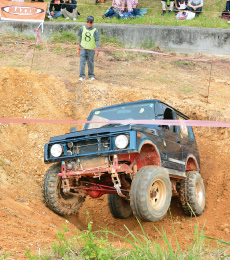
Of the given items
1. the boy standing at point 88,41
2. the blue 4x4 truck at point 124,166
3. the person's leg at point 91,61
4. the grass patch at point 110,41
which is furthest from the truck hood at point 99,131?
the grass patch at point 110,41

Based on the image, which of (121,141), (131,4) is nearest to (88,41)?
(131,4)

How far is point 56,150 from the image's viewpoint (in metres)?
5.44

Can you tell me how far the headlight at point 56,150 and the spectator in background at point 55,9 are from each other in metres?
11.6

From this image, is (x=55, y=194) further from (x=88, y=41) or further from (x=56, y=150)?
(x=88, y=41)

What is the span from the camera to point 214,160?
9586 mm

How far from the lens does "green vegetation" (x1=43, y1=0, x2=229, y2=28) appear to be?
15000mm

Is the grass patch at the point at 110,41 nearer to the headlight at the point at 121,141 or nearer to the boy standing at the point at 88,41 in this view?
the boy standing at the point at 88,41

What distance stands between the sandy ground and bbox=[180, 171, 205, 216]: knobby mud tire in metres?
0.22

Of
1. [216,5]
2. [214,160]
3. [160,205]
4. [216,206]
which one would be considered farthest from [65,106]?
[216,5]

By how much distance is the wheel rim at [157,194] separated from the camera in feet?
16.5

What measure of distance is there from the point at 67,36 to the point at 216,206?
982 centimetres

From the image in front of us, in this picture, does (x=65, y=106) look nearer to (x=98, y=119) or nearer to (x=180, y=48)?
(x=98, y=119)

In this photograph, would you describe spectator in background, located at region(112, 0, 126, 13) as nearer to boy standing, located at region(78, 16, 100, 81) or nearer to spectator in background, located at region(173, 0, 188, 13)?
spectator in background, located at region(173, 0, 188, 13)

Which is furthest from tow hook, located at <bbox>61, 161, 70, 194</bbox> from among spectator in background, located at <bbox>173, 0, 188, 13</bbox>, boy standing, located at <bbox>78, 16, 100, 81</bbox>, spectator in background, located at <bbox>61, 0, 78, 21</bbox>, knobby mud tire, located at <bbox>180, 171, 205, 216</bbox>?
spectator in background, located at <bbox>173, 0, 188, 13</bbox>
